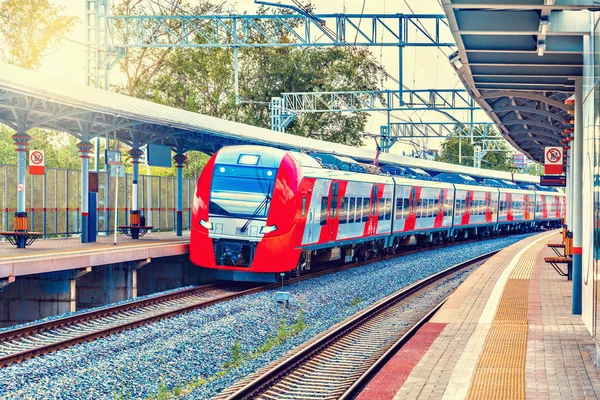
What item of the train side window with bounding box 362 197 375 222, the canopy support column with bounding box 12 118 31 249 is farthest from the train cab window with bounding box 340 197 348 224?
the canopy support column with bounding box 12 118 31 249

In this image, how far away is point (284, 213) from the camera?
63.0 feet

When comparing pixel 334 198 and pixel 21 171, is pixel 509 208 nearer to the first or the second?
pixel 334 198

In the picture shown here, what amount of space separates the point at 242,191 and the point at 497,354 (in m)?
9.61

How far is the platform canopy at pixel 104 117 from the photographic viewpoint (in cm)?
1633

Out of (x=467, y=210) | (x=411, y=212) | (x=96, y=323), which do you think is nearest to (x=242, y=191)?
(x=96, y=323)

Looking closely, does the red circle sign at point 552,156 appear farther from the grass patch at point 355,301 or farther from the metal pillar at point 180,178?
the metal pillar at point 180,178

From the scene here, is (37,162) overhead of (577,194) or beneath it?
overhead

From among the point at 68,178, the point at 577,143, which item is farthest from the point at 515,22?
the point at 68,178

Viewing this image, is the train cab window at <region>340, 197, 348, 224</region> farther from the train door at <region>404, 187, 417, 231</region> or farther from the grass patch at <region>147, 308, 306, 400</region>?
the train door at <region>404, 187, 417, 231</region>

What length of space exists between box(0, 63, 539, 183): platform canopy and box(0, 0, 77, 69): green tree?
1993cm

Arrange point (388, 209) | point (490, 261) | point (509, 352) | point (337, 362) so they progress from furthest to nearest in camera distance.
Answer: point (388, 209) → point (490, 261) → point (337, 362) → point (509, 352)

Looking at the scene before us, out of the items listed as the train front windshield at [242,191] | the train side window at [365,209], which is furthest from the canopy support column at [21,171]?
the train side window at [365,209]

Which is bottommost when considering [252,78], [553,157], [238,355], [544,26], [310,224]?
[238,355]

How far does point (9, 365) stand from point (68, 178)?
597 inches
